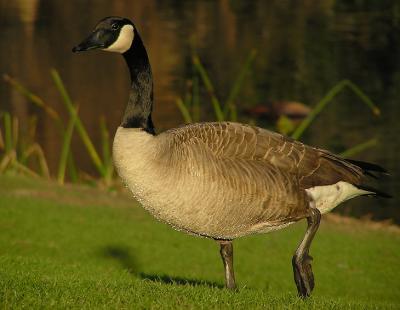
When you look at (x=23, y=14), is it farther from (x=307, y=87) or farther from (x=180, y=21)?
(x=307, y=87)

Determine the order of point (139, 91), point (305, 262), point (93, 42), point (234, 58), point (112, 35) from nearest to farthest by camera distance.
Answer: point (93, 42)
point (112, 35)
point (139, 91)
point (305, 262)
point (234, 58)

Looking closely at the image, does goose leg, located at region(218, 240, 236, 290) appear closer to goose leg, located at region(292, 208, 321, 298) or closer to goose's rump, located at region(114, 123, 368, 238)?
goose's rump, located at region(114, 123, 368, 238)

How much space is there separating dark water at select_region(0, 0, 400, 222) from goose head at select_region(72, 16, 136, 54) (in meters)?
11.1

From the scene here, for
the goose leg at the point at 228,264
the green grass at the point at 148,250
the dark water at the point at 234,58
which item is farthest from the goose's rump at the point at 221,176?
the dark water at the point at 234,58

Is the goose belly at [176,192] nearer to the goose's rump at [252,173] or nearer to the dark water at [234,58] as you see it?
the goose's rump at [252,173]

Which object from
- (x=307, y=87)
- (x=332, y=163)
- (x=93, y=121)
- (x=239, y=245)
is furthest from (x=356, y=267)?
(x=307, y=87)

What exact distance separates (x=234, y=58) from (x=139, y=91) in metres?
28.5

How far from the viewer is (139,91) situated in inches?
327

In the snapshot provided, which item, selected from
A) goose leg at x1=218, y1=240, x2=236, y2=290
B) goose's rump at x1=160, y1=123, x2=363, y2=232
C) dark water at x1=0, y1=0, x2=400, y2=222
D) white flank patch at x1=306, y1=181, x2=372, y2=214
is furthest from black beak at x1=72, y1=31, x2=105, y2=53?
dark water at x1=0, y1=0, x2=400, y2=222

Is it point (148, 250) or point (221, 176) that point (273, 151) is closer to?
point (221, 176)

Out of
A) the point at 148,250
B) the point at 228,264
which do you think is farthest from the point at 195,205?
the point at 148,250

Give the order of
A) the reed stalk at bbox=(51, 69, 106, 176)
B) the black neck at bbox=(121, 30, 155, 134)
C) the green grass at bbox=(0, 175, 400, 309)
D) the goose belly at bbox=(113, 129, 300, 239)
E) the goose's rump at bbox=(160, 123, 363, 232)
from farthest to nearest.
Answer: the reed stalk at bbox=(51, 69, 106, 176) < the green grass at bbox=(0, 175, 400, 309) < the black neck at bbox=(121, 30, 155, 134) < the goose's rump at bbox=(160, 123, 363, 232) < the goose belly at bbox=(113, 129, 300, 239)

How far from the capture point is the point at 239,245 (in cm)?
1336

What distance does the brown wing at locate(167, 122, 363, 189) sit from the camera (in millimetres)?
8070
